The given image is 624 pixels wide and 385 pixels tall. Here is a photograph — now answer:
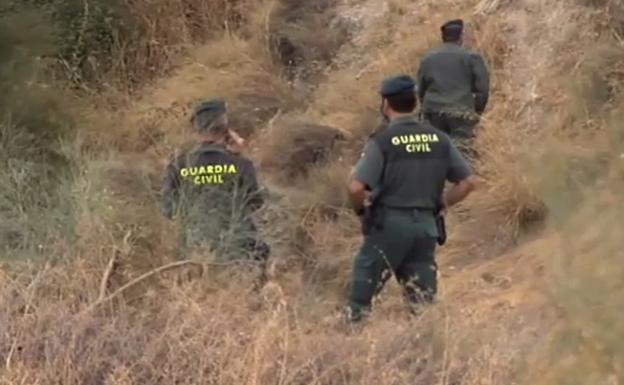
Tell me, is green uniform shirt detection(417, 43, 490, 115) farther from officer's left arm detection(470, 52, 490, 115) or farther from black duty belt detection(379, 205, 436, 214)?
black duty belt detection(379, 205, 436, 214)

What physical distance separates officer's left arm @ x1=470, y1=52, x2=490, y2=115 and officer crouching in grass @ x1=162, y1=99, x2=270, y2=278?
3622 mm

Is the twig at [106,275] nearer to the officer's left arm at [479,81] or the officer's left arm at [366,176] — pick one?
the officer's left arm at [366,176]

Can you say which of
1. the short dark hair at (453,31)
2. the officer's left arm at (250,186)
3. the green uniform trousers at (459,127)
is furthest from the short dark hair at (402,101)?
the short dark hair at (453,31)

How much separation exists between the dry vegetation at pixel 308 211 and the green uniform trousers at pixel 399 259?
0.51 feet

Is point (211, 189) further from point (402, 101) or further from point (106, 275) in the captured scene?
point (402, 101)

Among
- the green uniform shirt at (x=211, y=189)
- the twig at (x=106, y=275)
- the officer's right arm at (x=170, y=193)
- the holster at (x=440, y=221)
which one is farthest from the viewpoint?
the officer's right arm at (x=170, y=193)

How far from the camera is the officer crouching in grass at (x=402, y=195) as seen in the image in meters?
7.36

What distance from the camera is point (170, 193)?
A: 7863mm

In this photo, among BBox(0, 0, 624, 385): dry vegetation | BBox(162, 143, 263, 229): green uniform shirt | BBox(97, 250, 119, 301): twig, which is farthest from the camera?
BBox(162, 143, 263, 229): green uniform shirt

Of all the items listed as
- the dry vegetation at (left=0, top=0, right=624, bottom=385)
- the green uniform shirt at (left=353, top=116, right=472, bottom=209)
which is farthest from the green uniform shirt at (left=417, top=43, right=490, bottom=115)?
A: the green uniform shirt at (left=353, top=116, right=472, bottom=209)

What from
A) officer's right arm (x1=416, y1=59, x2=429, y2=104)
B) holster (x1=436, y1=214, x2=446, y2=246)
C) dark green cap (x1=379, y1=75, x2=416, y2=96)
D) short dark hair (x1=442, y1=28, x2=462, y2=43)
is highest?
dark green cap (x1=379, y1=75, x2=416, y2=96)

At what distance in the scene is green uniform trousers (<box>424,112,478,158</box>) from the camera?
438 inches

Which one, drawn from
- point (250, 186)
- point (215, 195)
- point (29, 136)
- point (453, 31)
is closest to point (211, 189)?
point (215, 195)

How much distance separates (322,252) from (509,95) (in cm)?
294
